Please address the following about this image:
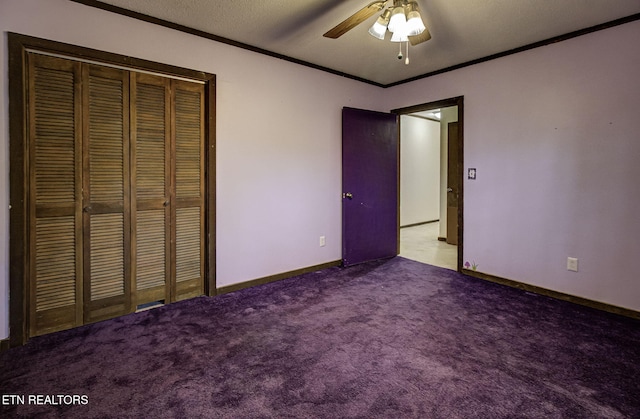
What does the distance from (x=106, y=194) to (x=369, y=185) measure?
117 inches

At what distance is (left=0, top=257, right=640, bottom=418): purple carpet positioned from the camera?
5.61 ft

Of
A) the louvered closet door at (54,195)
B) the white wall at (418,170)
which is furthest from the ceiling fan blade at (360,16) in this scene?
the white wall at (418,170)

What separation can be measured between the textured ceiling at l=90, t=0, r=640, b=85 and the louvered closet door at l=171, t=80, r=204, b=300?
2.06 feet

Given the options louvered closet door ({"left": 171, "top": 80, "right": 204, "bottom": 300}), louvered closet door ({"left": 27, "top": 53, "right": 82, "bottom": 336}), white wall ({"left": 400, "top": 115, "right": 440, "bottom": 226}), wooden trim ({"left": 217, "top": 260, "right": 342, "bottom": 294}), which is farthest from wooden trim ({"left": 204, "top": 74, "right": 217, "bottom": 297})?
white wall ({"left": 400, "top": 115, "right": 440, "bottom": 226})

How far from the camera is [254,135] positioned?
3463mm

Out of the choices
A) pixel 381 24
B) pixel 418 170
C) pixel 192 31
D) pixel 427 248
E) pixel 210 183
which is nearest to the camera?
pixel 381 24

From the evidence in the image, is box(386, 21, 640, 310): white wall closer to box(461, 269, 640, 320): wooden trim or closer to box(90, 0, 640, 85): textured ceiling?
box(461, 269, 640, 320): wooden trim

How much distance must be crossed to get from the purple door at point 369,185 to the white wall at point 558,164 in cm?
102

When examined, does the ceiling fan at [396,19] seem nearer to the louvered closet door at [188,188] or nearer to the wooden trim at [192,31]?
the wooden trim at [192,31]

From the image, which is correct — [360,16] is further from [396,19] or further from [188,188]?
[188,188]

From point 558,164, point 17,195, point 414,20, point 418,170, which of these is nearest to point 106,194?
point 17,195

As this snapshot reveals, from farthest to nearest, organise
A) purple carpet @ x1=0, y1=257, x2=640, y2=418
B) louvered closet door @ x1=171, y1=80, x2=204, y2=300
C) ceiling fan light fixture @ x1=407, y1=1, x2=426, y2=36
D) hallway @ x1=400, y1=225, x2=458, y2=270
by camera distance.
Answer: hallway @ x1=400, y1=225, x2=458, y2=270 → louvered closet door @ x1=171, y1=80, x2=204, y2=300 → ceiling fan light fixture @ x1=407, y1=1, x2=426, y2=36 → purple carpet @ x1=0, y1=257, x2=640, y2=418

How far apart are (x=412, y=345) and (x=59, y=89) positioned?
315 cm

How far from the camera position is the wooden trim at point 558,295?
9.27 feet
